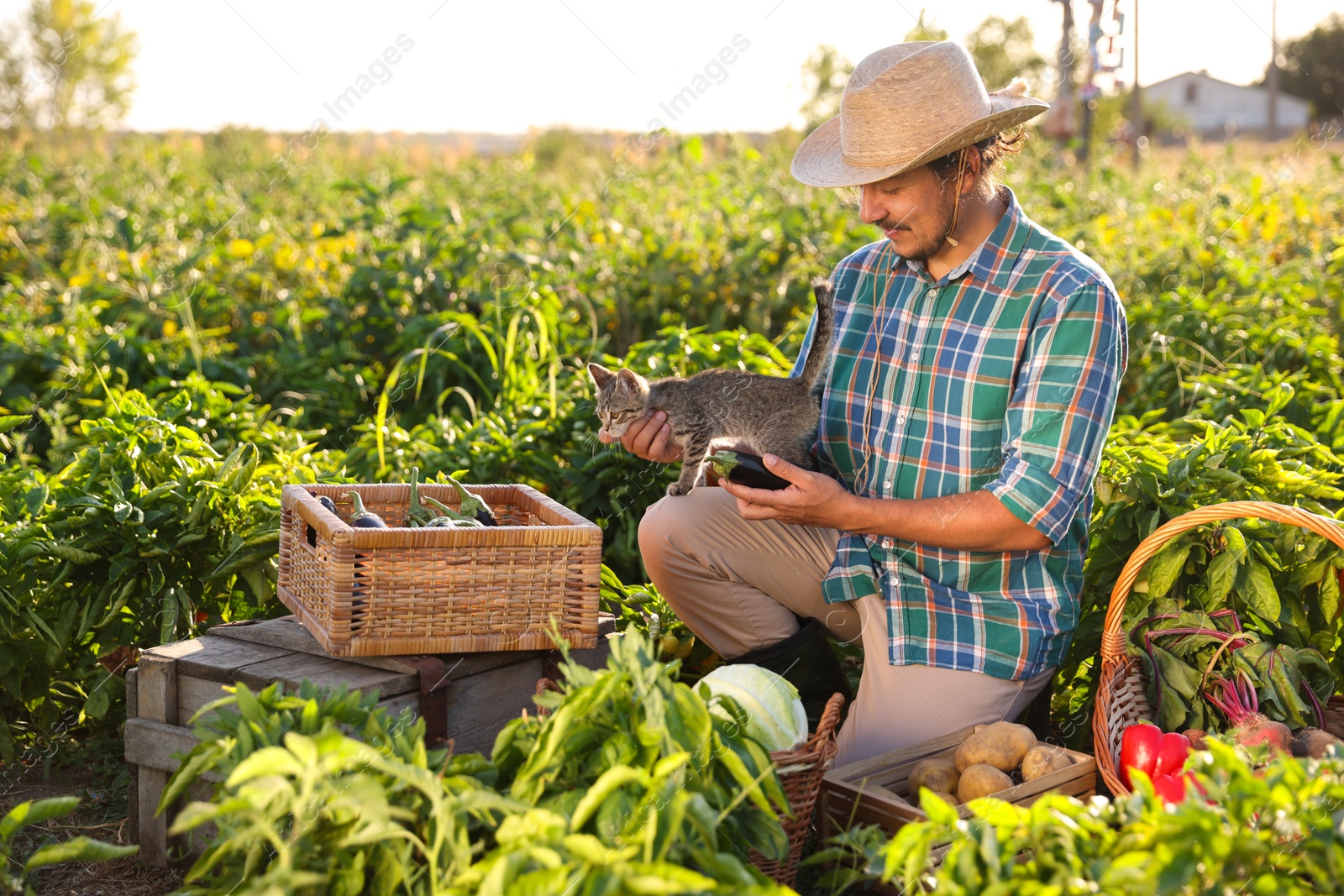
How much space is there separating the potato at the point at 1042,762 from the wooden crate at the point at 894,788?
21 mm

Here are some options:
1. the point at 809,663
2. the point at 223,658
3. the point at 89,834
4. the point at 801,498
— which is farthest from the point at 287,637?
the point at 809,663

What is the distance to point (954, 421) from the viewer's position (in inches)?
113

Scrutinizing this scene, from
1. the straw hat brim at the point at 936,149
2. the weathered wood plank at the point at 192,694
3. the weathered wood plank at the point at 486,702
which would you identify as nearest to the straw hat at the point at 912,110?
the straw hat brim at the point at 936,149

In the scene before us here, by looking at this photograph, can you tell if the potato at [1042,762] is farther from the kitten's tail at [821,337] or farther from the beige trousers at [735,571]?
the kitten's tail at [821,337]

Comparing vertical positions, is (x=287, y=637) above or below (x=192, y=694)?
above

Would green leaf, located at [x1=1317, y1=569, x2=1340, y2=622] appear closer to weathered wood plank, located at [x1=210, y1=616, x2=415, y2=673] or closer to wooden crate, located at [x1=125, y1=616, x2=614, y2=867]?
wooden crate, located at [x1=125, y1=616, x2=614, y2=867]

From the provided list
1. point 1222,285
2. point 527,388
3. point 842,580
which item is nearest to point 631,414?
Answer: point 842,580

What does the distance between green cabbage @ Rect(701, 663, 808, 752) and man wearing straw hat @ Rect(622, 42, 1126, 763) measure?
0.49 meters

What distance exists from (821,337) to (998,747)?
3.93ft

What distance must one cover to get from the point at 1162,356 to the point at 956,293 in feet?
7.66

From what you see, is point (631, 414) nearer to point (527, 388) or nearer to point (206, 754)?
point (527, 388)

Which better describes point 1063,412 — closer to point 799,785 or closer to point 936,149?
point 936,149

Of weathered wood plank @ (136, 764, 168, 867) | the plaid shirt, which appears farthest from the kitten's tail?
weathered wood plank @ (136, 764, 168, 867)

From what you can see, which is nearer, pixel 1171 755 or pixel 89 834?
pixel 1171 755
